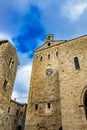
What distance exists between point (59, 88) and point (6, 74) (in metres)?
6.75

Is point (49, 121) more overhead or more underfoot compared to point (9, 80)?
more underfoot

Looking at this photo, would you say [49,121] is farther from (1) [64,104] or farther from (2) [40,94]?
(1) [64,104]

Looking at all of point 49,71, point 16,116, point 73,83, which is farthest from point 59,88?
point 16,116

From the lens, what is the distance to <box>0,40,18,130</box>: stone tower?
11.2m

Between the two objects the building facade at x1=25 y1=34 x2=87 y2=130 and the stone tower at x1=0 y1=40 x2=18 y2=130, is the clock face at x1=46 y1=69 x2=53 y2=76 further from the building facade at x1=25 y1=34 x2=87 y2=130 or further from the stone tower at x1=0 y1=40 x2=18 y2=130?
the stone tower at x1=0 y1=40 x2=18 y2=130

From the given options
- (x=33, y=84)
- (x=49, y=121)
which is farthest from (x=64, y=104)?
(x=33, y=84)

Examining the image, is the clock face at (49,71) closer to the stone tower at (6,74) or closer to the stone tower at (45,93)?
the stone tower at (45,93)

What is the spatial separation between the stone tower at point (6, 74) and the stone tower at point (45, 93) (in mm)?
4687

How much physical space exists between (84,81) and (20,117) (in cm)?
2284

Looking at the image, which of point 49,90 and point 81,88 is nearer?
point 81,88

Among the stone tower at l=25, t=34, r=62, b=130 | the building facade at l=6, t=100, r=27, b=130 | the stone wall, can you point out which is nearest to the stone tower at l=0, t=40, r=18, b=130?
the stone tower at l=25, t=34, r=62, b=130

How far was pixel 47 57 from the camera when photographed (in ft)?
64.6

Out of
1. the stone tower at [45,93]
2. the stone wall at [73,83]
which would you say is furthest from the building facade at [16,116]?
the stone wall at [73,83]

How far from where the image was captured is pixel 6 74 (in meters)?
12.3
